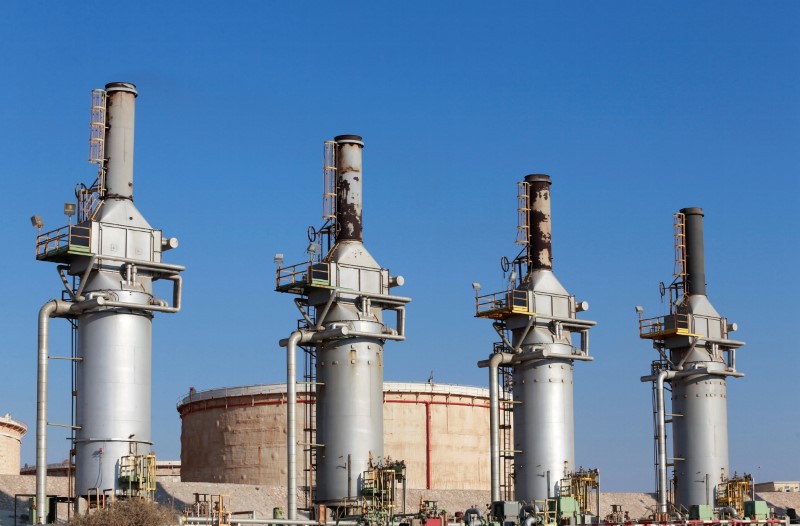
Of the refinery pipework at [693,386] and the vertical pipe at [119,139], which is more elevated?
the vertical pipe at [119,139]

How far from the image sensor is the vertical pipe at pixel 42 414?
47969 millimetres

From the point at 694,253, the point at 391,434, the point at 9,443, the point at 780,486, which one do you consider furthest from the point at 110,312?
the point at 780,486

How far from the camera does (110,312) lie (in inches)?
1955

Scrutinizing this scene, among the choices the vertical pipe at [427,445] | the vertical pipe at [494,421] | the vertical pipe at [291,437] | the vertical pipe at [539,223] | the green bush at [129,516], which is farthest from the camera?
the vertical pipe at [427,445]

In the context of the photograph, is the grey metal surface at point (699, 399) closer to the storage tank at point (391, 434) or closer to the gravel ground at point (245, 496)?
the gravel ground at point (245, 496)

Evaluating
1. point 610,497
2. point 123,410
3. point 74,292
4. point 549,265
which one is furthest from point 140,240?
point 610,497

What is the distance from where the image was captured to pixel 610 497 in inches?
3007

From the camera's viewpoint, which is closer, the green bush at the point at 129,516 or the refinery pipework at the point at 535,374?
the green bush at the point at 129,516

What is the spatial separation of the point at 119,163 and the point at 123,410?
928 centimetres

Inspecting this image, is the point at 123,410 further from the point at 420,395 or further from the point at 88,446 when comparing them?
the point at 420,395

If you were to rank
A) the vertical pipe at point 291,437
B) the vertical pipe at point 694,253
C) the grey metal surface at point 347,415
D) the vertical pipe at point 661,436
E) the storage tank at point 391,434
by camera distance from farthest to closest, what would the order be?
the storage tank at point 391,434
the vertical pipe at point 694,253
the vertical pipe at point 661,436
the grey metal surface at point 347,415
the vertical pipe at point 291,437

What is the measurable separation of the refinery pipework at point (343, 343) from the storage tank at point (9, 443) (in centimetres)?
3446

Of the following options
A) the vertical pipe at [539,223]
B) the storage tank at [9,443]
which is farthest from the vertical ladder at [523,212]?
the storage tank at [9,443]

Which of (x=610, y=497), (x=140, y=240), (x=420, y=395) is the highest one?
(x=140, y=240)
